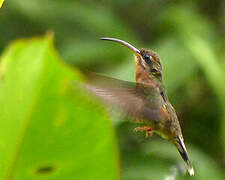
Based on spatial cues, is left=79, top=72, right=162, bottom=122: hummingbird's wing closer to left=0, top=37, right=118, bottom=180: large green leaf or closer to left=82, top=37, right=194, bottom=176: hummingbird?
left=82, top=37, right=194, bottom=176: hummingbird

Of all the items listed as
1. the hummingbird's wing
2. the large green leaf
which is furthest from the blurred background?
the large green leaf

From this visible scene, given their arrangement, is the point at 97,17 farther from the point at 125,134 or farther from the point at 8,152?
the point at 8,152

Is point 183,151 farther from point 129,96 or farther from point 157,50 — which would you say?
point 157,50

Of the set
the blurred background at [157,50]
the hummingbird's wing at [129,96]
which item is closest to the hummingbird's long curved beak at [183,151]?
the hummingbird's wing at [129,96]

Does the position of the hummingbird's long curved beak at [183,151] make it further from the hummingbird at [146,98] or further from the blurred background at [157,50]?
the blurred background at [157,50]

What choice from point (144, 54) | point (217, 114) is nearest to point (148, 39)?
point (217, 114)

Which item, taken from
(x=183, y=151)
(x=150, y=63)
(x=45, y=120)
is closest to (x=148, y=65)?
(x=150, y=63)
